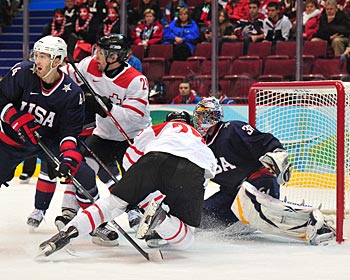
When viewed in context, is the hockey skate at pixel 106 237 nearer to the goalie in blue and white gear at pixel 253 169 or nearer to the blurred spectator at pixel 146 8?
the goalie in blue and white gear at pixel 253 169

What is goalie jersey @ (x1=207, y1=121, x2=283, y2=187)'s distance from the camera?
4.20m

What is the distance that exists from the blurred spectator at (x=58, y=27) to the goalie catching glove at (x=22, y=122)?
4127 mm

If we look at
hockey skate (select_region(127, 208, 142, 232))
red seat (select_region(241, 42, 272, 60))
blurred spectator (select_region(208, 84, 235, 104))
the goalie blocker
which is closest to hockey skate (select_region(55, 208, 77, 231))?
hockey skate (select_region(127, 208, 142, 232))

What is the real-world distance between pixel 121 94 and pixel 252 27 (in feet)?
10.1

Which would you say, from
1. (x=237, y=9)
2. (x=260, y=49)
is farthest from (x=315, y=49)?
(x=237, y=9)

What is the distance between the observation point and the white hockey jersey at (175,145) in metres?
3.68

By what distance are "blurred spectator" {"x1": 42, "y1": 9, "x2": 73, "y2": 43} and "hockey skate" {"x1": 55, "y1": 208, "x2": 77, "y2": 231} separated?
4.04m

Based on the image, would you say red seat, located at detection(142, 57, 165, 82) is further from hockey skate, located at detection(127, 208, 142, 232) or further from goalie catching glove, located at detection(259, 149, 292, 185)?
goalie catching glove, located at detection(259, 149, 292, 185)

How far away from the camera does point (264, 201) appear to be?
13.8ft

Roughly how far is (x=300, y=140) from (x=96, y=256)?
170cm

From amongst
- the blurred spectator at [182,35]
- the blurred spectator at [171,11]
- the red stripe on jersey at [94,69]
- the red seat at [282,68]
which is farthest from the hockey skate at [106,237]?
the blurred spectator at [171,11]

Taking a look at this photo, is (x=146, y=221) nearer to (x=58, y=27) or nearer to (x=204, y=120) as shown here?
(x=204, y=120)

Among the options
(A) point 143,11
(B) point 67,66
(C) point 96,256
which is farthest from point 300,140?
(A) point 143,11

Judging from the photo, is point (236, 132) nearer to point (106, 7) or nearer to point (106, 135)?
point (106, 135)
